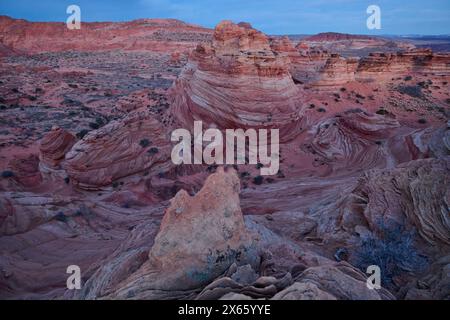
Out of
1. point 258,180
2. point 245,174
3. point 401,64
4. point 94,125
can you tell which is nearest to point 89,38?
point 94,125

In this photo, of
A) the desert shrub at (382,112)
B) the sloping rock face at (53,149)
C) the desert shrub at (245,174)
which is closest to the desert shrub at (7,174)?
the sloping rock face at (53,149)

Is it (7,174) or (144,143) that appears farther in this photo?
(144,143)

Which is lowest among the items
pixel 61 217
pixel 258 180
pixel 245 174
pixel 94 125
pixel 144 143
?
pixel 61 217

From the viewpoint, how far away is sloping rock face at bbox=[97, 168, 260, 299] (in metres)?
4.83

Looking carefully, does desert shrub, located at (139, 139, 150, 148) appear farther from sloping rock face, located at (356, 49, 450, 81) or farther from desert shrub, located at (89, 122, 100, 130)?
sloping rock face, located at (356, 49, 450, 81)

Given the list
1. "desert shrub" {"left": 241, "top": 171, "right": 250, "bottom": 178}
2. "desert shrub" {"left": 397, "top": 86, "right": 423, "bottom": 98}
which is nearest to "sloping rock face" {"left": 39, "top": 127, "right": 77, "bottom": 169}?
"desert shrub" {"left": 241, "top": 171, "right": 250, "bottom": 178}

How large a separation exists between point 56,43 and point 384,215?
81824 mm

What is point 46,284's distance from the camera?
6602 mm

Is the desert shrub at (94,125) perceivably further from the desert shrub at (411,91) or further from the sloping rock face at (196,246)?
the desert shrub at (411,91)

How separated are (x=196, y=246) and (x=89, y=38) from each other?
3343 inches

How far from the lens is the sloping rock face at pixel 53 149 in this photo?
1340cm

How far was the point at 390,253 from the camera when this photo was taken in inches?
244

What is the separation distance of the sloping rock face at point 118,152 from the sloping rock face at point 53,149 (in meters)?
1.44

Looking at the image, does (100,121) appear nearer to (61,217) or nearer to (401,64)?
(61,217)
